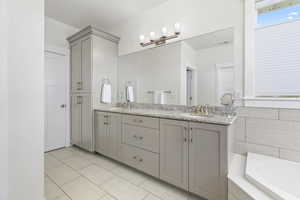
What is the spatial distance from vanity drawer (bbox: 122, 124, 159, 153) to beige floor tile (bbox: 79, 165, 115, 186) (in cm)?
49

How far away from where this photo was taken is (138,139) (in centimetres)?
182

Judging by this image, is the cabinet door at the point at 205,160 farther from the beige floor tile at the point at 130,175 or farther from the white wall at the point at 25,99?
the white wall at the point at 25,99

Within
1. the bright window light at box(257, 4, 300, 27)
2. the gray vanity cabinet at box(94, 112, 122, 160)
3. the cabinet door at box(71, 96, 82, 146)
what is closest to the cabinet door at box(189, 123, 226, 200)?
the gray vanity cabinet at box(94, 112, 122, 160)

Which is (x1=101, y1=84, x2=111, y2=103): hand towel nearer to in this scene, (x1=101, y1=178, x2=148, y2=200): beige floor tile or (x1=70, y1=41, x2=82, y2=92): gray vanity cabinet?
(x1=70, y1=41, x2=82, y2=92): gray vanity cabinet

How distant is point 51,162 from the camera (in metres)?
2.19

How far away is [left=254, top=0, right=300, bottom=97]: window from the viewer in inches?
52.8

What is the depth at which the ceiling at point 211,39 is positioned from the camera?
167cm

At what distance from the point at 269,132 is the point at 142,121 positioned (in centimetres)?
144

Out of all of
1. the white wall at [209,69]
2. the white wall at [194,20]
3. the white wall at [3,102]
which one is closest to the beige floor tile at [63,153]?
the white wall at [3,102]

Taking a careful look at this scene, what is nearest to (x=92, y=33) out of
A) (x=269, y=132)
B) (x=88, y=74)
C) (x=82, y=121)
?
(x=88, y=74)

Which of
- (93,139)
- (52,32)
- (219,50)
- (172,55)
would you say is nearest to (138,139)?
(93,139)

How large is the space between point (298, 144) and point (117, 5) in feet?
10.1

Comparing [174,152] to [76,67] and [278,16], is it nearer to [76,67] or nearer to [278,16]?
[278,16]

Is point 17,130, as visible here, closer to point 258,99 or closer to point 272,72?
point 258,99
